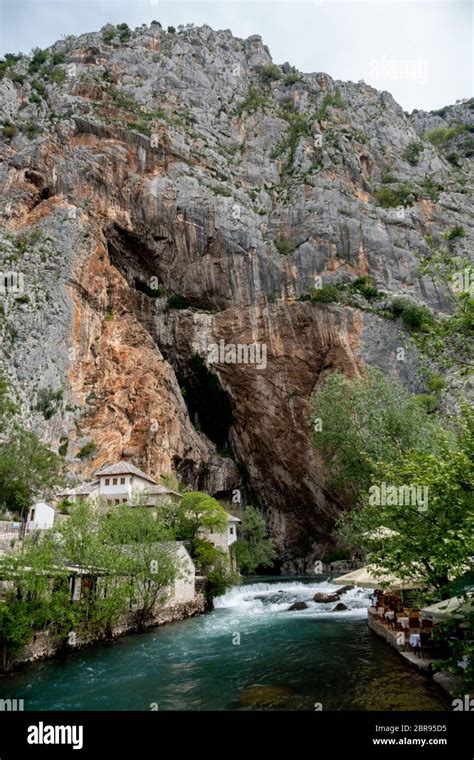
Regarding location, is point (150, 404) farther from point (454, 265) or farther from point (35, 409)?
point (454, 265)

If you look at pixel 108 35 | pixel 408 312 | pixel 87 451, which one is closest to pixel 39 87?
pixel 108 35

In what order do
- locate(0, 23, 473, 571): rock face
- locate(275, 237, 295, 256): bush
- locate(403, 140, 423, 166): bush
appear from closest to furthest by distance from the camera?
locate(0, 23, 473, 571): rock face, locate(275, 237, 295, 256): bush, locate(403, 140, 423, 166): bush

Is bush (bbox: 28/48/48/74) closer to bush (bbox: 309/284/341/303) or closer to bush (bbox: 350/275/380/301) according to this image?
bush (bbox: 309/284/341/303)

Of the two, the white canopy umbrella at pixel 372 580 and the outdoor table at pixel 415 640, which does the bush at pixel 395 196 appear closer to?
the white canopy umbrella at pixel 372 580

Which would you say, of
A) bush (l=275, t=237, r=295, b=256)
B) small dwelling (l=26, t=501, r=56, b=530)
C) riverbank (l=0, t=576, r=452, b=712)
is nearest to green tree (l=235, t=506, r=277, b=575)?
small dwelling (l=26, t=501, r=56, b=530)

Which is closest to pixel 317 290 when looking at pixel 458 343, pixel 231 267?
pixel 231 267

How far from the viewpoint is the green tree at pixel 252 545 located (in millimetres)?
44281

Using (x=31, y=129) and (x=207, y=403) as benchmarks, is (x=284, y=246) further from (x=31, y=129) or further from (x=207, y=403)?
(x=31, y=129)

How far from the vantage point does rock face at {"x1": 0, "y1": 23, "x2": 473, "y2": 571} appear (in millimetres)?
42594

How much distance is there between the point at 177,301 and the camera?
5384 centimetres

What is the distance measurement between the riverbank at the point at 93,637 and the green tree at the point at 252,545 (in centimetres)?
1753

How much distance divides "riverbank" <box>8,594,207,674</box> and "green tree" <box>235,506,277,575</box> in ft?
57.5

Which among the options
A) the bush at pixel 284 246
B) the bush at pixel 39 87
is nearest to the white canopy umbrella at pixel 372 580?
the bush at pixel 284 246
